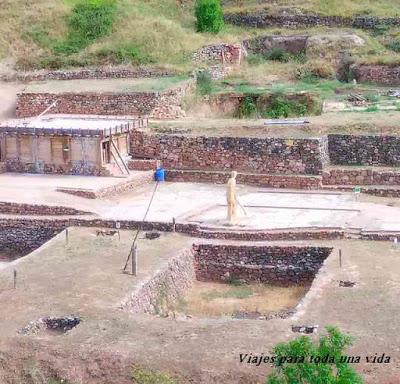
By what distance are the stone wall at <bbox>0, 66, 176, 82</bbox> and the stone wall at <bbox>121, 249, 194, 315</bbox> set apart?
1424 centimetres

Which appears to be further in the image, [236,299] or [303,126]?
[303,126]

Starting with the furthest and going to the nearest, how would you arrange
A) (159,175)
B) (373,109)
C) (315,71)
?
(315,71) → (373,109) → (159,175)

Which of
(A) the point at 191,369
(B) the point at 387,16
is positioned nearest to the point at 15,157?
(A) the point at 191,369

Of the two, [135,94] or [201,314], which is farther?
[135,94]

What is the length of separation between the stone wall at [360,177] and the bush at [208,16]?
52.5ft

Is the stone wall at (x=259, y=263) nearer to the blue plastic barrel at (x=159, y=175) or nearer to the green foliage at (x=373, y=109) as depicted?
the blue plastic barrel at (x=159, y=175)

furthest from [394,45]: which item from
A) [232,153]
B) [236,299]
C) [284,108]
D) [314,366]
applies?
[314,366]

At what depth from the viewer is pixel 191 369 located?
13.0 m

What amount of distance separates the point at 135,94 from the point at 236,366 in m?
17.1

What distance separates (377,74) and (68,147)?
13213mm

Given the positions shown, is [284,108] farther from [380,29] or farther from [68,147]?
[380,29]

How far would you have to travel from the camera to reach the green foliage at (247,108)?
2970cm

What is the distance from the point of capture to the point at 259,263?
765 inches

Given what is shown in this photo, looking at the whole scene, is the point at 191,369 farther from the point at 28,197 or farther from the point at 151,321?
the point at 28,197
